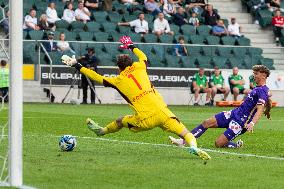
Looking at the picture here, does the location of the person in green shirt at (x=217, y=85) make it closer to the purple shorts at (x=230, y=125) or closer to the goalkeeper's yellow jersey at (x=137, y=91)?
the purple shorts at (x=230, y=125)

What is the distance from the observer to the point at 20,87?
1147 centimetres

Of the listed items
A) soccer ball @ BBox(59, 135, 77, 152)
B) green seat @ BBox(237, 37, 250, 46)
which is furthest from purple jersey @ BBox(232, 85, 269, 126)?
green seat @ BBox(237, 37, 250, 46)

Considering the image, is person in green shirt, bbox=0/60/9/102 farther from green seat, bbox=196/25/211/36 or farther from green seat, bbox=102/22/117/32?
green seat, bbox=196/25/211/36

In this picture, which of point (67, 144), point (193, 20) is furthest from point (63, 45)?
point (67, 144)

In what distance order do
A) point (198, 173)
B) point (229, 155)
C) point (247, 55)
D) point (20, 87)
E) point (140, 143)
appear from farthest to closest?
point (247, 55) < point (140, 143) < point (229, 155) < point (198, 173) < point (20, 87)

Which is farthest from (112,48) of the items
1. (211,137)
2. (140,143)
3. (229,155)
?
(229,155)

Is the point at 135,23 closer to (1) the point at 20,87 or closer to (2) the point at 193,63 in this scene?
(2) the point at 193,63

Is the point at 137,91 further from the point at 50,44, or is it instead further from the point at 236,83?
the point at 236,83

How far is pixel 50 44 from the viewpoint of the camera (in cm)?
3612

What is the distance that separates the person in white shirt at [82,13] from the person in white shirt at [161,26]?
9.38ft

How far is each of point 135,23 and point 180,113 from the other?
835cm

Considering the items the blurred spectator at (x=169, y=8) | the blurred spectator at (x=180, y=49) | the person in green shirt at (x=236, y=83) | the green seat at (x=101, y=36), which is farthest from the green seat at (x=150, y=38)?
the person in green shirt at (x=236, y=83)

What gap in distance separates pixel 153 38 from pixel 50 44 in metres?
4.90

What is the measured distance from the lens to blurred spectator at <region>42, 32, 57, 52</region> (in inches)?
1422
